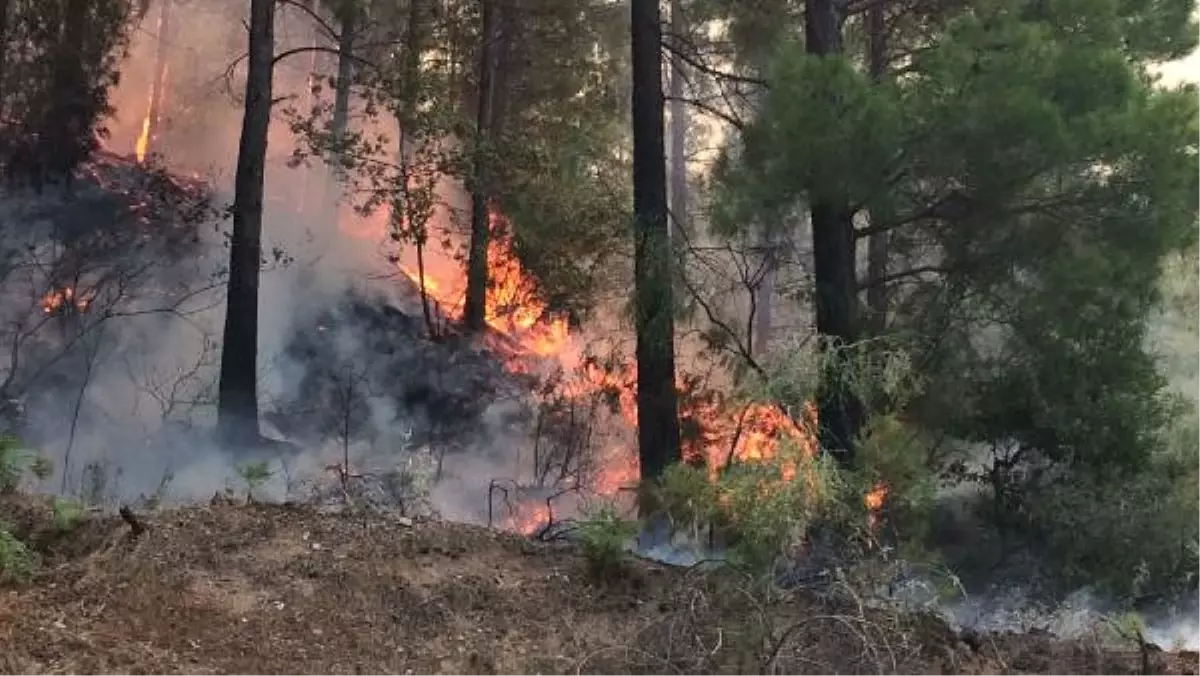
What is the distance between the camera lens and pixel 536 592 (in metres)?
6.40

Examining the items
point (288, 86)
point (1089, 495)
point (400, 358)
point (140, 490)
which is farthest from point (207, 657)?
point (288, 86)

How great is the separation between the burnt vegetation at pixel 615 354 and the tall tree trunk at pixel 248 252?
0.15 feet

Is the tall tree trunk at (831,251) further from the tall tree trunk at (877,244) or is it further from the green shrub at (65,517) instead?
the green shrub at (65,517)

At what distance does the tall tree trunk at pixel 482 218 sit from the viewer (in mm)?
16312

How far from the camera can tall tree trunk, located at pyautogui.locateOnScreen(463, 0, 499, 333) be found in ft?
53.5

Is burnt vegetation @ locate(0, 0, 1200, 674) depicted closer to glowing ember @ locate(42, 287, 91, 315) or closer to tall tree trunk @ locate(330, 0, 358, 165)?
glowing ember @ locate(42, 287, 91, 315)

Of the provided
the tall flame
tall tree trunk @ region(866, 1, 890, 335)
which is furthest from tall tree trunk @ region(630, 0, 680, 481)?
the tall flame

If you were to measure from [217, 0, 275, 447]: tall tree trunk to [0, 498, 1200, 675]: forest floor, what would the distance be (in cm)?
530

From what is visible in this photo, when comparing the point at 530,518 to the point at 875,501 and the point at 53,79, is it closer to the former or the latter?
the point at 875,501

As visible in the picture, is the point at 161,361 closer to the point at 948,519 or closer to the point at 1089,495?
the point at 948,519

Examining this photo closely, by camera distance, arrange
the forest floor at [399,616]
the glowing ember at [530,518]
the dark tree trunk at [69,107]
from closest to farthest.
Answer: the forest floor at [399,616], the glowing ember at [530,518], the dark tree trunk at [69,107]

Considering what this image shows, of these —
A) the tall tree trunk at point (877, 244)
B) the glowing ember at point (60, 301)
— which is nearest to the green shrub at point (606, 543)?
the tall tree trunk at point (877, 244)

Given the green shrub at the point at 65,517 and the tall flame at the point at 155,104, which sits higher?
the tall flame at the point at 155,104

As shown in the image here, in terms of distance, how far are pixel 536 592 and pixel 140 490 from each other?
6607 millimetres
